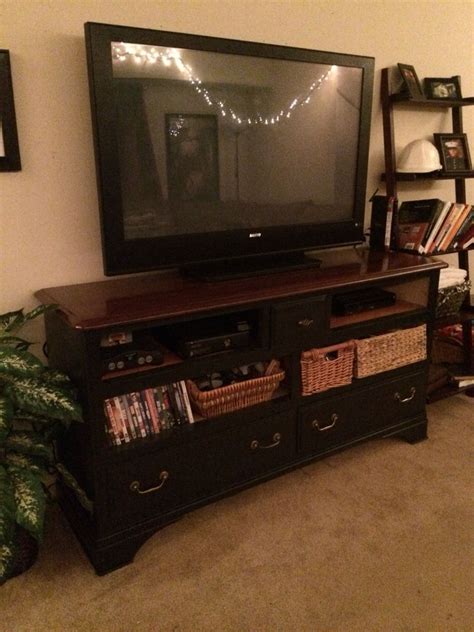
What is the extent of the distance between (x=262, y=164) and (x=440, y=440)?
58.2 inches

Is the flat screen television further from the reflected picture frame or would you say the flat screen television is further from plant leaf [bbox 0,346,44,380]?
the reflected picture frame

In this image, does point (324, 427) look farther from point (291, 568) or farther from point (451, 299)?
point (451, 299)

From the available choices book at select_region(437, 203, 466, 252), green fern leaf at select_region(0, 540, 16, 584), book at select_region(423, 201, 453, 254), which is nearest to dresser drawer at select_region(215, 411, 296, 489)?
green fern leaf at select_region(0, 540, 16, 584)

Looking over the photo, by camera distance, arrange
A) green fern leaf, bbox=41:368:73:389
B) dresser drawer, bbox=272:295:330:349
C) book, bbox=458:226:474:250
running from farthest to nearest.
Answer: book, bbox=458:226:474:250
dresser drawer, bbox=272:295:330:349
green fern leaf, bbox=41:368:73:389

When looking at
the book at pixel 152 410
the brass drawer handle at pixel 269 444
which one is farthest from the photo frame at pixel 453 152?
the book at pixel 152 410

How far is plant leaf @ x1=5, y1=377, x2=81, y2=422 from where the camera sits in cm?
133

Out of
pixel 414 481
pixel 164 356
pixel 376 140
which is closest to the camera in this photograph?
pixel 164 356

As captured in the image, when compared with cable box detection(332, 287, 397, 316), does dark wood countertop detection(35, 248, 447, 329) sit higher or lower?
higher

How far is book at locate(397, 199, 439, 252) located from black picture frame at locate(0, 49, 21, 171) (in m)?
1.68

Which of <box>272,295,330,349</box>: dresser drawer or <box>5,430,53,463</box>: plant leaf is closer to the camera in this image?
<box>5,430,53,463</box>: plant leaf

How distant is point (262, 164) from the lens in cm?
182

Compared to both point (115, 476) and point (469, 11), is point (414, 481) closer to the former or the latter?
point (115, 476)

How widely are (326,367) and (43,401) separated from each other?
1010mm

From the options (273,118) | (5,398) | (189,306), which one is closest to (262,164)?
(273,118)
